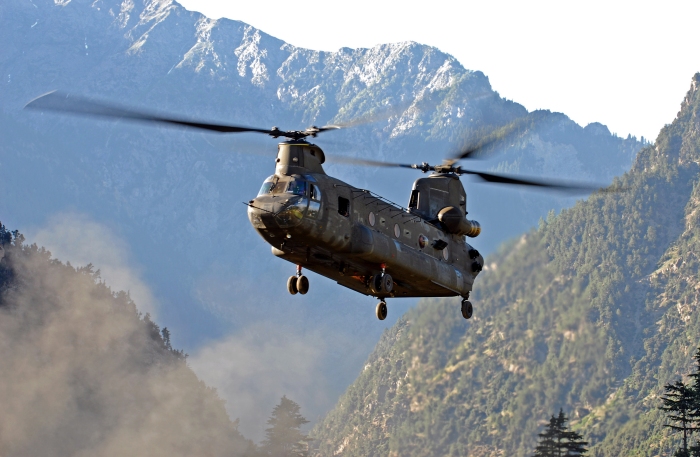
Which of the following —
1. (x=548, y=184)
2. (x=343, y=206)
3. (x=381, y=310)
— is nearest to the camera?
(x=343, y=206)

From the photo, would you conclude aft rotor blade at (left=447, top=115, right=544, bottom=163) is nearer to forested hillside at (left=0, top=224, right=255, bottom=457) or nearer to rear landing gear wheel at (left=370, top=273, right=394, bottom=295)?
rear landing gear wheel at (left=370, top=273, right=394, bottom=295)

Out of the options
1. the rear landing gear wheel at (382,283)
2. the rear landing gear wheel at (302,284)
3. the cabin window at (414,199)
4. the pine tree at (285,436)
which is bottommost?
the rear landing gear wheel at (302,284)

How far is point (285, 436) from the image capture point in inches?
4688

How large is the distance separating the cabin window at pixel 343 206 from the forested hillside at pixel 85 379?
57839mm

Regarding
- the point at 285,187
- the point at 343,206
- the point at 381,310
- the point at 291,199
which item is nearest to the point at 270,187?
the point at 285,187

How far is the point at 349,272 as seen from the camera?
46656mm

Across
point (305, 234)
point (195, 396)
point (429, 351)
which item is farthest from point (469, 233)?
point (429, 351)

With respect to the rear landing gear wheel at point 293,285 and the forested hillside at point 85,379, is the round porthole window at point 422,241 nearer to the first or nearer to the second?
the rear landing gear wheel at point 293,285

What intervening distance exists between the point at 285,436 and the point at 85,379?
64.5 ft

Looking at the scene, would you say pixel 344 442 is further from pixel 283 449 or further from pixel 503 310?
pixel 283 449

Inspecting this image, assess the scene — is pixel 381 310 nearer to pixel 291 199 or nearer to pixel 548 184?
pixel 291 199

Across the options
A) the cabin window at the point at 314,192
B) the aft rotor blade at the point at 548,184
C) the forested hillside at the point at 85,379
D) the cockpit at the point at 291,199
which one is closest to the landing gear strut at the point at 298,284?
the cockpit at the point at 291,199

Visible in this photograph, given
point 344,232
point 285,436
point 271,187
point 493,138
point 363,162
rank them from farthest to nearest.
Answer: point 285,436
point 493,138
point 363,162
point 344,232
point 271,187

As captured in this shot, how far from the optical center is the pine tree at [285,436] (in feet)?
384
